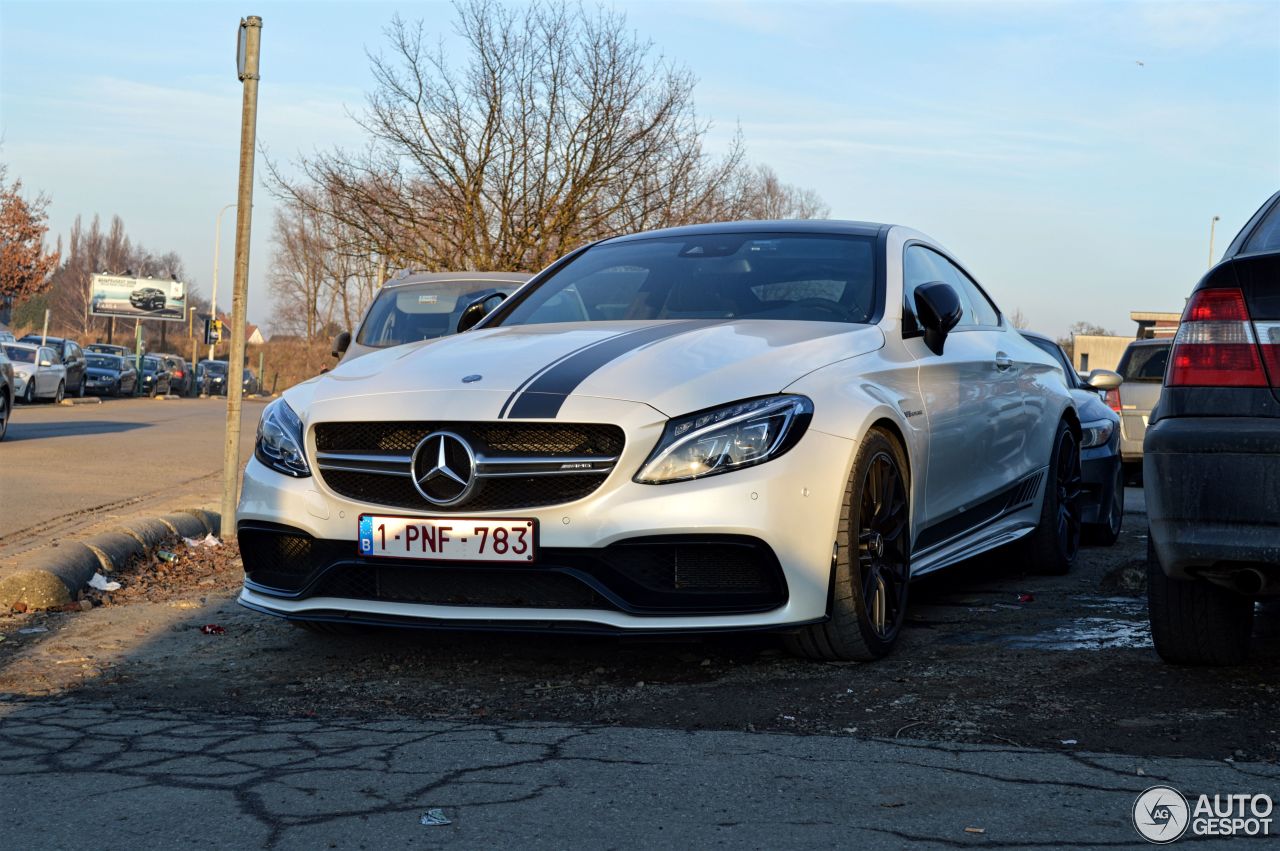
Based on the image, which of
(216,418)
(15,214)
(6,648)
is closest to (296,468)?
(6,648)

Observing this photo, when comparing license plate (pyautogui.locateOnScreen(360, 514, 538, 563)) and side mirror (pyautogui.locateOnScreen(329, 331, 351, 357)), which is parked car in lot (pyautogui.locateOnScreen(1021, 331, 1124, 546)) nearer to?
license plate (pyautogui.locateOnScreen(360, 514, 538, 563))

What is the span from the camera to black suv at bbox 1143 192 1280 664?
3711 mm

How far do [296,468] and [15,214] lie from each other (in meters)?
52.9

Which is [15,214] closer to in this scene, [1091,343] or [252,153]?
[252,153]

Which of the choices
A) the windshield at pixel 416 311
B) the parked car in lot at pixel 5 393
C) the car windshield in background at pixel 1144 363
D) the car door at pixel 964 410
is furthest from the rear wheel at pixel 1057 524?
the parked car in lot at pixel 5 393

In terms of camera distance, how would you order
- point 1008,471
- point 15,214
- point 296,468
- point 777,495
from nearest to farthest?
1. point 777,495
2. point 296,468
3. point 1008,471
4. point 15,214

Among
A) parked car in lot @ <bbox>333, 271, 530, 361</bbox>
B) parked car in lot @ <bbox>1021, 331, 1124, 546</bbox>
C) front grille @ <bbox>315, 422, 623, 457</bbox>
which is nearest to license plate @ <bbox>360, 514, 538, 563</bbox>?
front grille @ <bbox>315, 422, 623, 457</bbox>

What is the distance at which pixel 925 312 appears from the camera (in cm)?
550

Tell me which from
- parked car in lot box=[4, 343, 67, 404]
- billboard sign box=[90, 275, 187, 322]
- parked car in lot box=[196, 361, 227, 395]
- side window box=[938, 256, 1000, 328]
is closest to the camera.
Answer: side window box=[938, 256, 1000, 328]

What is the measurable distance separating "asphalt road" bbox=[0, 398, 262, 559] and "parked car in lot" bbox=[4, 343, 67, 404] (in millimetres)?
7692

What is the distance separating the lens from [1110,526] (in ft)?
27.5

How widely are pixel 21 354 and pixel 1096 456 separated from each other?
28.7 metres

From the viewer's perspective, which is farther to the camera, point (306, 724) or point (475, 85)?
point (475, 85)

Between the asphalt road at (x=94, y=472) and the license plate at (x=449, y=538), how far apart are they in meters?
3.27
